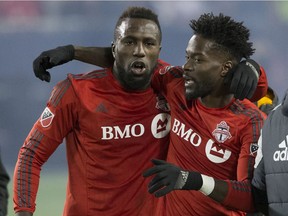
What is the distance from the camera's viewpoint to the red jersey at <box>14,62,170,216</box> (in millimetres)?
3488

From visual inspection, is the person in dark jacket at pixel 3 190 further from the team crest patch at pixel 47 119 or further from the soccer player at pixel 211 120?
the soccer player at pixel 211 120

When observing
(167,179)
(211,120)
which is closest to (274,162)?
(167,179)

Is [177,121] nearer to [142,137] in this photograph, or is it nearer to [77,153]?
[142,137]

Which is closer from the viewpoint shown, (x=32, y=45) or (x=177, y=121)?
(x=177, y=121)

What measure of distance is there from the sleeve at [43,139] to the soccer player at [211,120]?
51 cm

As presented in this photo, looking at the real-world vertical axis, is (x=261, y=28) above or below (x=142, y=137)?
above

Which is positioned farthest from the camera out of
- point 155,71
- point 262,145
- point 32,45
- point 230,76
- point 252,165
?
point 32,45

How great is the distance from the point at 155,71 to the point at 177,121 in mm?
343

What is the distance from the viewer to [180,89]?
352cm

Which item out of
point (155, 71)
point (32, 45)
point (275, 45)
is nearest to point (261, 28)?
point (275, 45)

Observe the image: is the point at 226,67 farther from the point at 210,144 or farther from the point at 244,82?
the point at 210,144

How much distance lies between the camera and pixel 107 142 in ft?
11.5

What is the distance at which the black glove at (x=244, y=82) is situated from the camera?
3201 mm

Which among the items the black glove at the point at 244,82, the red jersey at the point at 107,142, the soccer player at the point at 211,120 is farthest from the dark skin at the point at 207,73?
the red jersey at the point at 107,142
